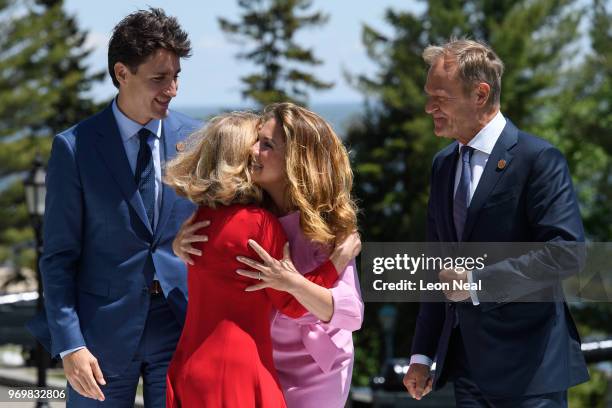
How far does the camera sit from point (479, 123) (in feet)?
11.8

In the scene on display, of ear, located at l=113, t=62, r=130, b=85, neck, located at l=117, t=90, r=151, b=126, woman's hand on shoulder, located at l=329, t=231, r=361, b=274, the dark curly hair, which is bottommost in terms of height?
woman's hand on shoulder, located at l=329, t=231, r=361, b=274

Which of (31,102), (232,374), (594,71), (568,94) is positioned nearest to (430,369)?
(232,374)

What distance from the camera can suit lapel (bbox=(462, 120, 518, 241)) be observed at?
3.48 m

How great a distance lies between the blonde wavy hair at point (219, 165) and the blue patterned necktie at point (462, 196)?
0.74 meters

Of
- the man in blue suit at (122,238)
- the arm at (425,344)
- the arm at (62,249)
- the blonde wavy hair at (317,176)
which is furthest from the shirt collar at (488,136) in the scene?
the arm at (62,249)

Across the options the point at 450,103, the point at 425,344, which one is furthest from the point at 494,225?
the point at 425,344

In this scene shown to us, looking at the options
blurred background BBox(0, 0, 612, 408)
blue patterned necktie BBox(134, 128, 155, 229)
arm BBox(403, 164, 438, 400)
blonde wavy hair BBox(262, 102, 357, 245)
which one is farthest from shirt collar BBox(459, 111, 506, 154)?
blurred background BBox(0, 0, 612, 408)

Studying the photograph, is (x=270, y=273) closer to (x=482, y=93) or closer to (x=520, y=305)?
(x=520, y=305)

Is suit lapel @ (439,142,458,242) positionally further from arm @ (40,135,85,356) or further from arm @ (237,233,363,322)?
arm @ (40,135,85,356)

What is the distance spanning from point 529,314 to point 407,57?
128 ft

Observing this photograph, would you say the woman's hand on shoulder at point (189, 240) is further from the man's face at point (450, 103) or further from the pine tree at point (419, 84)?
the pine tree at point (419, 84)

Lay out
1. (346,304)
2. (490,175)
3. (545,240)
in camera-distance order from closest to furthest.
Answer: (346,304)
(545,240)
(490,175)

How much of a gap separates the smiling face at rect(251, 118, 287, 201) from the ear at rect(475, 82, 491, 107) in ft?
2.41

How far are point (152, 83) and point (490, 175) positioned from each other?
1.14m
